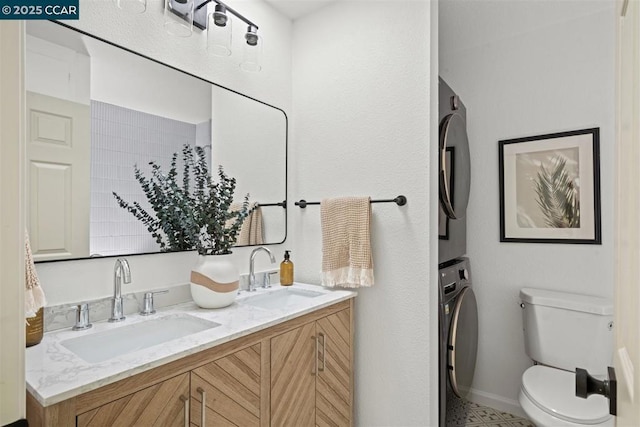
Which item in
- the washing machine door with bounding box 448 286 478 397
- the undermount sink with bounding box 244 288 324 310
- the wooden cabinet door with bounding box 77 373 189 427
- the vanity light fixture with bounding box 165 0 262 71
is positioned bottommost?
the washing machine door with bounding box 448 286 478 397

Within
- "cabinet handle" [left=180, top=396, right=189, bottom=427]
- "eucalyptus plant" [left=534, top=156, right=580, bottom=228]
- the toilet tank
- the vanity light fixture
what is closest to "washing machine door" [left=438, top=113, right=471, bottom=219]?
"eucalyptus plant" [left=534, top=156, right=580, bottom=228]

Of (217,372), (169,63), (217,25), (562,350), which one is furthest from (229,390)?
(562,350)

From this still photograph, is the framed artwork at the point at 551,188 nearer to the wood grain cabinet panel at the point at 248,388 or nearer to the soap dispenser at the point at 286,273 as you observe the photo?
the wood grain cabinet panel at the point at 248,388

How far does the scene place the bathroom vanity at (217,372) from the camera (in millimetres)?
855

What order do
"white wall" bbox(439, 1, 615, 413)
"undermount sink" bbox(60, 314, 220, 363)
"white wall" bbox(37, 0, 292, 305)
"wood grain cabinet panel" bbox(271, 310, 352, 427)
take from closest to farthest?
"undermount sink" bbox(60, 314, 220, 363) < "white wall" bbox(37, 0, 292, 305) < "wood grain cabinet panel" bbox(271, 310, 352, 427) < "white wall" bbox(439, 1, 615, 413)

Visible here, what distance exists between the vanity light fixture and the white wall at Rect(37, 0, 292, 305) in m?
0.04

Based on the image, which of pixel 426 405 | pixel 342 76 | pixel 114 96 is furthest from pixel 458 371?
pixel 114 96

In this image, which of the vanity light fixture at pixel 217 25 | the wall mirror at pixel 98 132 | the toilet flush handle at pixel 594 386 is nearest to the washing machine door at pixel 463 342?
the toilet flush handle at pixel 594 386

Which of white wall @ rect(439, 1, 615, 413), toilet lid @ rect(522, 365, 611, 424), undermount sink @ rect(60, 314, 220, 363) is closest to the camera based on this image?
undermount sink @ rect(60, 314, 220, 363)

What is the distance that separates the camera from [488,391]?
245 centimetres

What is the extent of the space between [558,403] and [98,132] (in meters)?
2.32

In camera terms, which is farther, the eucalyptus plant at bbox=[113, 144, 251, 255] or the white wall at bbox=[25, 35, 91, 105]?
the eucalyptus plant at bbox=[113, 144, 251, 255]

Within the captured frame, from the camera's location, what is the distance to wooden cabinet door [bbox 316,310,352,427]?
1602 millimetres

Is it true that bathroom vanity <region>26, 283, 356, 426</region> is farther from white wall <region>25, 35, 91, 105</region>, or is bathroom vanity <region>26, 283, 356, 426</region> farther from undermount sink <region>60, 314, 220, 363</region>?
white wall <region>25, 35, 91, 105</region>
